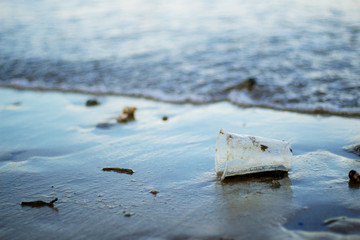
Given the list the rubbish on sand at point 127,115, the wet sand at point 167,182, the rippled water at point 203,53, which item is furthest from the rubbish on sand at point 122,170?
the rippled water at point 203,53

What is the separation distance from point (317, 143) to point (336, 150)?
0.20m

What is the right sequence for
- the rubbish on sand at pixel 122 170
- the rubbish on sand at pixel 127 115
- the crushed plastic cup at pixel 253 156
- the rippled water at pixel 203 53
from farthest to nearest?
the rippled water at pixel 203 53, the rubbish on sand at pixel 127 115, the rubbish on sand at pixel 122 170, the crushed plastic cup at pixel 253 156

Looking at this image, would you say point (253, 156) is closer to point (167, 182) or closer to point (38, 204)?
point (167, 182)

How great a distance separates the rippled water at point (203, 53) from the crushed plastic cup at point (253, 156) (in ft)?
7.05

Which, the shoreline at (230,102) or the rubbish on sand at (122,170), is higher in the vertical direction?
the shoreline at (230,102)

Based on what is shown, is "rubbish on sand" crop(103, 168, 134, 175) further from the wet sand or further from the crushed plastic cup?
the crushed plastic cup

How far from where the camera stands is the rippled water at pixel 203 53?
517 centimetres

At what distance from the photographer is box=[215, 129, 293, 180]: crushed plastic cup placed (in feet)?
7.85

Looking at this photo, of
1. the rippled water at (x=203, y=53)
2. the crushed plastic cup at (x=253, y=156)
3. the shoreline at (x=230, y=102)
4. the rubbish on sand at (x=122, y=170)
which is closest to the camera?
the crushed plastic cup at (x=253, y=156)

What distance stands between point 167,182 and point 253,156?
27.1 inches

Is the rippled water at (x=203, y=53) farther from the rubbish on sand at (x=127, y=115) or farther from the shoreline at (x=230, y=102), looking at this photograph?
the rubbish on sand at (x=127, y=115)

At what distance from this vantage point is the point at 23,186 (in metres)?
2.48

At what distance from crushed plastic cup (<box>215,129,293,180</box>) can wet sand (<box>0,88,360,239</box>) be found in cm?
9

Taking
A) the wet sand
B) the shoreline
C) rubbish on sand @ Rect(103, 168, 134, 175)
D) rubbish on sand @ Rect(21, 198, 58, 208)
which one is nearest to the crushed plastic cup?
the wet sand
